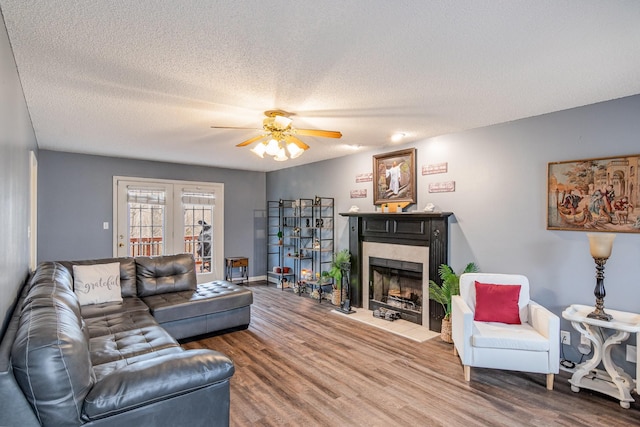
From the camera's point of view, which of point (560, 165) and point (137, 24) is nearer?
point (137, 24)

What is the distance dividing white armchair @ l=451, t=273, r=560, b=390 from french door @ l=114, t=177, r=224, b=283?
5049mm

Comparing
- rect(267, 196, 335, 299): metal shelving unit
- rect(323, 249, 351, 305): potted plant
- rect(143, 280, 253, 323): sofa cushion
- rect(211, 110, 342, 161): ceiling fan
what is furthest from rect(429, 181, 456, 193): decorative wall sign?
rect(143, 280, 253, 323): sofa cushion

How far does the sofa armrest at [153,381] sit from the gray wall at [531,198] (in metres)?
3.14

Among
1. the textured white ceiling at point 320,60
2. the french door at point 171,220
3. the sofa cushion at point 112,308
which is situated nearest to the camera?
the textured white ceiling at point 320,60

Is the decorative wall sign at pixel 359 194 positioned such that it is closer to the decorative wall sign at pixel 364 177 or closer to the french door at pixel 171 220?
the decorative wall sign at pixel 364 177

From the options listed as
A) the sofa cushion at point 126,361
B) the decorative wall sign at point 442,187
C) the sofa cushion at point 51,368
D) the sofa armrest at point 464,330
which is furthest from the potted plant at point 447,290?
the sofa cushion at point 51,368

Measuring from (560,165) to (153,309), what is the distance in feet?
14.4

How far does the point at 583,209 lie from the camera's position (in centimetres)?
311

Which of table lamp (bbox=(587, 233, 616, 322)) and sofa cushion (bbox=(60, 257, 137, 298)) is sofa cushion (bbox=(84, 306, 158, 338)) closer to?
sofa cushion (bbox=(60, 257, 137, 298))

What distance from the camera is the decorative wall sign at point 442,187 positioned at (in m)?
4.18

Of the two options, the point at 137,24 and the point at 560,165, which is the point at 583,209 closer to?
the point at 560,165

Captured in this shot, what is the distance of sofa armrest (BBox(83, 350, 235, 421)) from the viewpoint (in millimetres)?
1559

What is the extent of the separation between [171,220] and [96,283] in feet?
9.32

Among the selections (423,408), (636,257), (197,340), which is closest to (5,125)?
(197,340)
